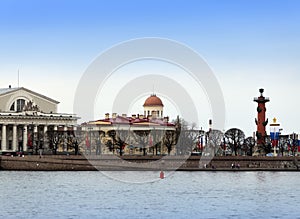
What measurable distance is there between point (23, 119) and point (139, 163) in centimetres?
3383

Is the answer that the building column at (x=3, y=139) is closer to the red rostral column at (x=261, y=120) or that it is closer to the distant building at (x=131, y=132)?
the distant building at (x=131, y=132)

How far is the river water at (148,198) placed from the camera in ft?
137

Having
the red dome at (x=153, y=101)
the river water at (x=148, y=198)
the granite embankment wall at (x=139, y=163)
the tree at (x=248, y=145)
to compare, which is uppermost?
the red dome at (x=153, y=101)

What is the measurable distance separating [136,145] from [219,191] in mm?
47198

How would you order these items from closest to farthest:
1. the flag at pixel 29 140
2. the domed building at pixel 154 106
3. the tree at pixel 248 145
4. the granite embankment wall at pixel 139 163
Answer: the granite embankment wall at pixel 139 163 < the tree at pixel 248 145 < the flag at pixel 29 140 < the domed building at pixel 154 106

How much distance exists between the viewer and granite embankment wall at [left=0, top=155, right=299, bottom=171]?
269 feet

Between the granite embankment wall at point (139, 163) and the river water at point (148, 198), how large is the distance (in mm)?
13667

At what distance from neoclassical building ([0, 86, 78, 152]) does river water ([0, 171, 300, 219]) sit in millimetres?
46295

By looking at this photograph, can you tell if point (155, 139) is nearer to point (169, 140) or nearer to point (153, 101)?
point (169, 140)

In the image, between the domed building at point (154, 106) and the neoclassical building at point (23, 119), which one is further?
the domed building at point (154, 106)

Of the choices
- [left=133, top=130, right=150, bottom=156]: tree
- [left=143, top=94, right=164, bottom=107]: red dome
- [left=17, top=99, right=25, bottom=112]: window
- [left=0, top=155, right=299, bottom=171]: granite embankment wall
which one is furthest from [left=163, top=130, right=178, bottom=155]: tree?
[left=143, top=94, right=164, bottom=107]: red dome

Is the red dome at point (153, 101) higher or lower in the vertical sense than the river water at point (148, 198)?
higher

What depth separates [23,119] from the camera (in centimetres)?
11394

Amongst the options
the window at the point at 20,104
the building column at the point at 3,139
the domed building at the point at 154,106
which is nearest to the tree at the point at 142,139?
the building column at the point at 3,139
